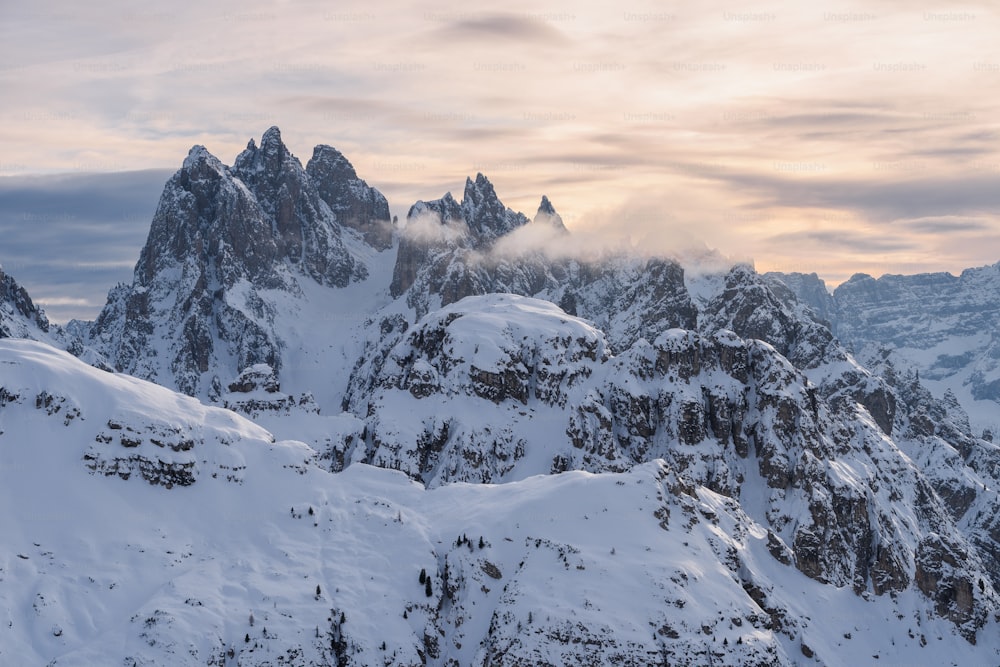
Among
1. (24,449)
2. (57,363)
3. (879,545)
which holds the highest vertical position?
(57,363)

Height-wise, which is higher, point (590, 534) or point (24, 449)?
point (24, 449)

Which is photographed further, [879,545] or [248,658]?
[879,545]

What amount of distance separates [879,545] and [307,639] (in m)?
112

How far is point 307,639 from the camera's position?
346ft

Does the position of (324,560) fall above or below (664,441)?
above

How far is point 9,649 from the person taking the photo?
306 ft

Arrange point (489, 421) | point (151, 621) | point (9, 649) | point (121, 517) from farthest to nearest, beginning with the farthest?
point (489, 421), point (121, 517), point (151, 621), point (9, 649)

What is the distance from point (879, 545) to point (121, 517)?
416ft

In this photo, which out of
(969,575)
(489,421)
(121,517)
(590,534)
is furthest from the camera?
(489,421)

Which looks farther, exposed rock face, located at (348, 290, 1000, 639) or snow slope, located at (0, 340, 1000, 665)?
exposed rock face, located at (348, 290, 1000, 639)

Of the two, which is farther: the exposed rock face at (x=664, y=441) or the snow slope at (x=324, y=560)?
the exposed rock face at (x=664, y=441)

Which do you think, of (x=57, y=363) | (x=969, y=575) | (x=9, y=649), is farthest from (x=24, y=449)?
(x=969, y=575)

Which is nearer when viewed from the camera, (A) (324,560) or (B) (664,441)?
(A) (324,560)

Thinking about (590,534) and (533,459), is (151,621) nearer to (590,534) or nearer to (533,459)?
(590,534)
